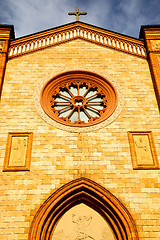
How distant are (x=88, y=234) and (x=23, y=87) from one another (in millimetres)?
6055

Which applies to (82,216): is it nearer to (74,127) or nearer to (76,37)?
(74,127)

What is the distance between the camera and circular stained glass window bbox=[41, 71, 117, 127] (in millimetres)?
10844

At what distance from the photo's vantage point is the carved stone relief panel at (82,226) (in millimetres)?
8234

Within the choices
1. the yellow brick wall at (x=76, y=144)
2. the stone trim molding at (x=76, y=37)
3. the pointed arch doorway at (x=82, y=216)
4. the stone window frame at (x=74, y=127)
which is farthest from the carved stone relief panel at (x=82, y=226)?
the stone trim molding at (x=76, y=37)

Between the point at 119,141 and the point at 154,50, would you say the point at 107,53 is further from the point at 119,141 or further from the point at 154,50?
the point at 119,141

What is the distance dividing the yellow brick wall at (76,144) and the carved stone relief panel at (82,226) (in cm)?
88

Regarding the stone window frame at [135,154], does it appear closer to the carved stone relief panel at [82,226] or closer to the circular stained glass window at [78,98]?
the circular stained glass window at [78,98]

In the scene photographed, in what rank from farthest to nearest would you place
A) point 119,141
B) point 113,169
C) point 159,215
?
1. point 119,141
2. point 113,169
3. point 159,215

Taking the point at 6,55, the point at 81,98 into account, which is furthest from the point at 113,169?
the point at 6,55

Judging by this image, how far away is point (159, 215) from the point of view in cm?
818

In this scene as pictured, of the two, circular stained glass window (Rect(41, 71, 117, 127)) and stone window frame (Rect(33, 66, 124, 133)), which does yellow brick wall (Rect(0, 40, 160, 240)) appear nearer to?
stone window frame (Rect(33, 66, 124, 133))

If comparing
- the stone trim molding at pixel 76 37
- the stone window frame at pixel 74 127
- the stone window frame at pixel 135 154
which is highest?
the stone trim molding at pixel 76 37

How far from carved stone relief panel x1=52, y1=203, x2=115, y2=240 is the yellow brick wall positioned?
88 centimetres

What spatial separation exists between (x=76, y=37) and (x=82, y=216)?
8285 mm
